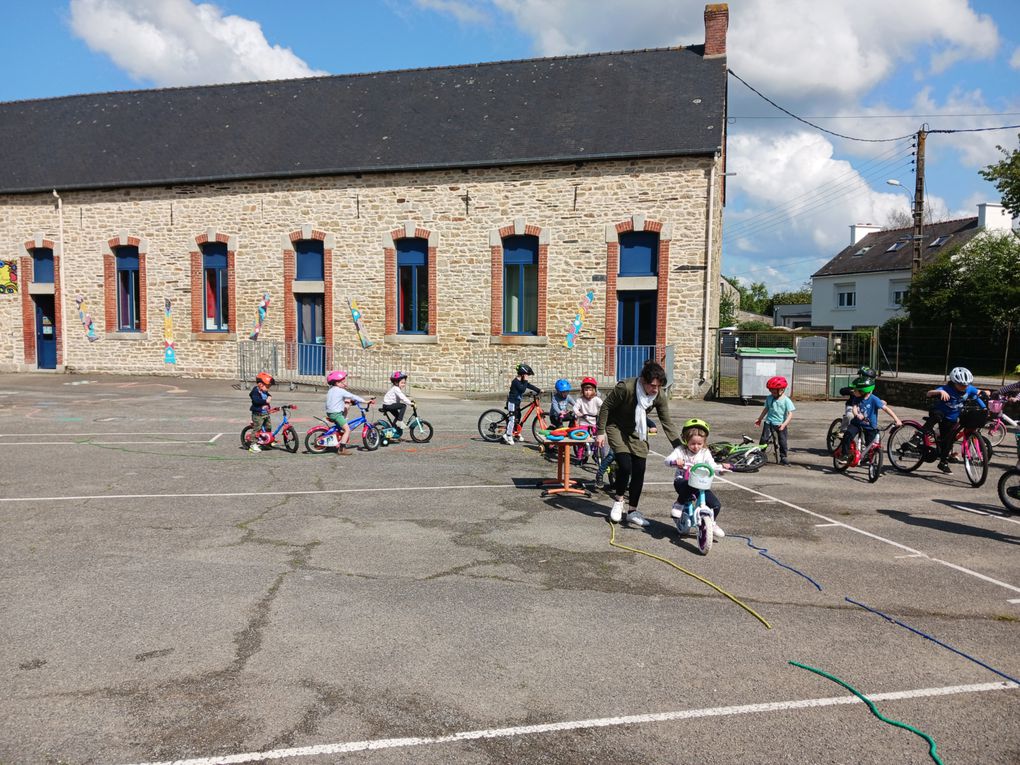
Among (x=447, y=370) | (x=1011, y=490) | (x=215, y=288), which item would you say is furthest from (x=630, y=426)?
(x=215, y=288)

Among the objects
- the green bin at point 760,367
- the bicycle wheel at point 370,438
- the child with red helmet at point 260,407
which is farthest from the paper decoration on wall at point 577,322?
the child with red helmet at point 260,407

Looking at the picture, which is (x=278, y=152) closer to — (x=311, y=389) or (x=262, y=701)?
(x=311, y=389)

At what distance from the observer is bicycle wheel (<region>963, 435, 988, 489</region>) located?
10.0 metres

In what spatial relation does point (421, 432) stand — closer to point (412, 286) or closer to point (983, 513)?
point (983, 513)

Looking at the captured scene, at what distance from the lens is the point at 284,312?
23547mm

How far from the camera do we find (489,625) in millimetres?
5074

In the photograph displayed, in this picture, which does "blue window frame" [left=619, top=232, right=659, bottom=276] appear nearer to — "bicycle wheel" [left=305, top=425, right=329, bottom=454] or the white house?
"bicycle wheel" [left=305, top=425, right=329, bottom=454]

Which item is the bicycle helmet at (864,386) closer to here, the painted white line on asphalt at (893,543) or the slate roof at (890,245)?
the painted white line on asphalt at (893,543)

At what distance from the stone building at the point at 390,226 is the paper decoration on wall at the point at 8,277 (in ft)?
0.16

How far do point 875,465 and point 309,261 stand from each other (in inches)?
714

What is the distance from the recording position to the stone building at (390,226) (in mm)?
21062

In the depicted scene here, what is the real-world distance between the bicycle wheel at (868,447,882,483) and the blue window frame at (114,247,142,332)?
904 inches

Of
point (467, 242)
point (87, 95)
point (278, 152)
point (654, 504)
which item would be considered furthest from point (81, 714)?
point (87, 95)

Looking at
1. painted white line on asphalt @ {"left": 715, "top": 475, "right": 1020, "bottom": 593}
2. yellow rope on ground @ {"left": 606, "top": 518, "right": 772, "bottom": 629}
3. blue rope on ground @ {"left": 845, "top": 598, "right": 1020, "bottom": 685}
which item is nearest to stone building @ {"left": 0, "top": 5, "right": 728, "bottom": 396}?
painted white line on asphalt @ {"left": 715, "top": 475, "right": 1020, "bottom": 593}
